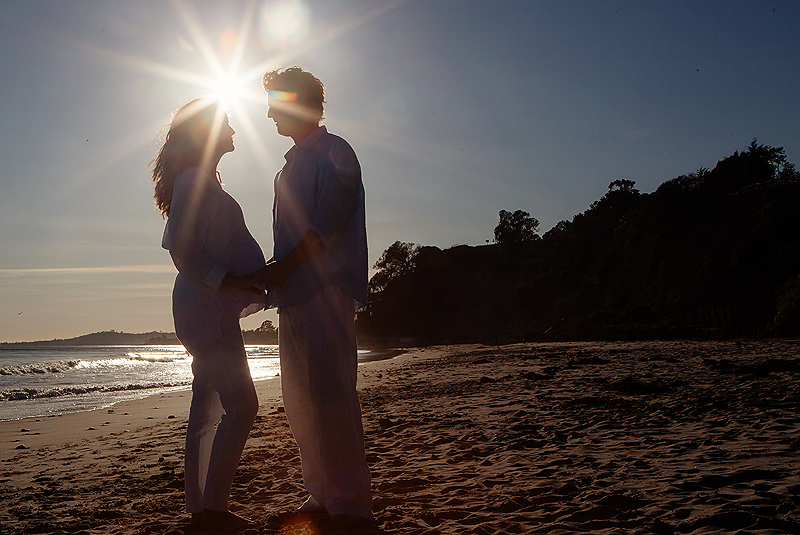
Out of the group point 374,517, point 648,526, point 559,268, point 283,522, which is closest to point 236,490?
point 283,522

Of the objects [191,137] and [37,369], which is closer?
[191,137]

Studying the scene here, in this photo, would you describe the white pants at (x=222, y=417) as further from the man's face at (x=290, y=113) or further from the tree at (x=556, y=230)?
the tree at (x=556, y=230)

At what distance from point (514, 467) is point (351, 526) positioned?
59.5 inches

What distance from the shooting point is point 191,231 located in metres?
2.55

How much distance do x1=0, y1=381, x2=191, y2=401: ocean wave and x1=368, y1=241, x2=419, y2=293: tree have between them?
6027cm

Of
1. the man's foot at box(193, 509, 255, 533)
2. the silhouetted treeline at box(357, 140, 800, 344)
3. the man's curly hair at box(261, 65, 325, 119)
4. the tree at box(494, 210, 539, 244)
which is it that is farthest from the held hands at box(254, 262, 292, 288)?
the tree at box(494, 210, 539, 244)

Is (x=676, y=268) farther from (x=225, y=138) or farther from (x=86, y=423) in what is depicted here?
(x=225, y=138)

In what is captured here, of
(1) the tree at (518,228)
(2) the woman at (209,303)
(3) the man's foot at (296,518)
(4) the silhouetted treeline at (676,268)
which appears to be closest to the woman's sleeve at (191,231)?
(2) the woman at (209,303)

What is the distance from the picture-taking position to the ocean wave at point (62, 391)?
1303 centimetres

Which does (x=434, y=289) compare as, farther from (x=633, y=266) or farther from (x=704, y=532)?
(x=704, y=532)

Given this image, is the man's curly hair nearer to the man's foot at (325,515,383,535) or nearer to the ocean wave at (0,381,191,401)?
the man's foot at (325,515,383,535)

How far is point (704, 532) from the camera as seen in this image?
2250 mm

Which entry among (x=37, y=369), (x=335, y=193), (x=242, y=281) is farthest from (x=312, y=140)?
(x=37, y=369)

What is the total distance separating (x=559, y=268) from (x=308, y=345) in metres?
56.7
